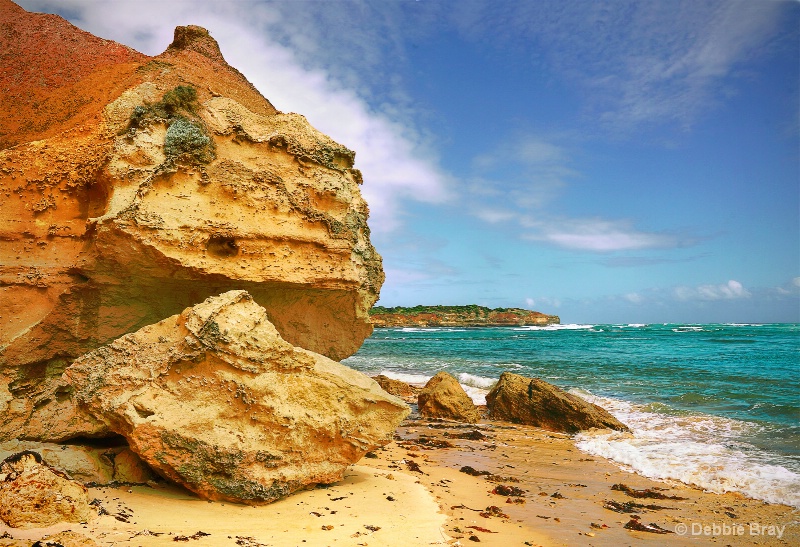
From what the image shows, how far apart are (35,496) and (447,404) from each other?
29.5ft

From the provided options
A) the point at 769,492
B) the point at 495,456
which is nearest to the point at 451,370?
the point at 495,456

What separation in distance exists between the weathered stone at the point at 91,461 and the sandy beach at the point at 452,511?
266 millimetres

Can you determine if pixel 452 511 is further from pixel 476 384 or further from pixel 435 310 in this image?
pixel 435 310

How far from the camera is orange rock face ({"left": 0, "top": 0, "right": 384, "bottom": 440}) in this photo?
18.2 ft

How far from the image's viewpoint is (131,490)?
15.2 feet

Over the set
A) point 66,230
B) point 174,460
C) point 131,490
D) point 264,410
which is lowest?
point 131,490

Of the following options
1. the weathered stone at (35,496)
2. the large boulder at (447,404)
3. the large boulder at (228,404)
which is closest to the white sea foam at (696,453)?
the large boulder at (447,404)

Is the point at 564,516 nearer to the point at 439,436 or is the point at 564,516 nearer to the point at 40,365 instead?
the point at 439,436

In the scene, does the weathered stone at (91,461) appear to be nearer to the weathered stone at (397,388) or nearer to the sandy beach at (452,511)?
the sandy beach at (452,511)

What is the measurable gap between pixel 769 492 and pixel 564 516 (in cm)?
325

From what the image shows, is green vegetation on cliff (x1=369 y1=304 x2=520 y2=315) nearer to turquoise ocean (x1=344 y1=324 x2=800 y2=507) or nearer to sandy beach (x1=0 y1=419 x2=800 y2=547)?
turquoise ocean (x1=344 y1=324 x2=800 y2=507)

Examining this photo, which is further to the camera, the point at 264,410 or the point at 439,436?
the point at 439,436

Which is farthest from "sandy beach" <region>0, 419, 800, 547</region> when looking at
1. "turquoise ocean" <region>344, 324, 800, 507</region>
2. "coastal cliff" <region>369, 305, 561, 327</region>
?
"coastal cliff" <region>369, 305, 561, 327</region>

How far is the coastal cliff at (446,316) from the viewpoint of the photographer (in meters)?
81.4
